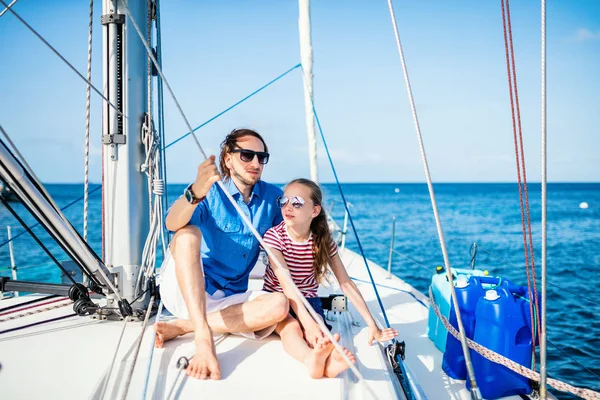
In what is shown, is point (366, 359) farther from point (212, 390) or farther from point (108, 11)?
point (108, 11)

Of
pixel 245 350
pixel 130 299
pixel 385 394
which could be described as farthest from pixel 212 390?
pixel 130 299

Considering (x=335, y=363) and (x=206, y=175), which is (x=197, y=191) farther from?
(x=335, y=363)

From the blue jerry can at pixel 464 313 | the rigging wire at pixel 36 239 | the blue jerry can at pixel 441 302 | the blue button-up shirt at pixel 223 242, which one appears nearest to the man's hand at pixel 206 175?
the blue button-up shirt at pixel 223 242

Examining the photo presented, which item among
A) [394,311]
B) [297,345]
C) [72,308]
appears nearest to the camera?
[297,345]

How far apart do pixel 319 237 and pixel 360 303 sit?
42 cm

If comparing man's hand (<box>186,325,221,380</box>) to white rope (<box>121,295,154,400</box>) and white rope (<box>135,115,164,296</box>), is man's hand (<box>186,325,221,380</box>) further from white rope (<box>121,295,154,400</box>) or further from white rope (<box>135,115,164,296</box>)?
white rope (<box>135,115,164,296</box>)

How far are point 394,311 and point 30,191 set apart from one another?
104 inches

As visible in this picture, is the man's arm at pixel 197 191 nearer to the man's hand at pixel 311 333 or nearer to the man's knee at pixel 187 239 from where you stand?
the man's knee at pixel 187 239

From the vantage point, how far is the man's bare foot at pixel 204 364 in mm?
1685

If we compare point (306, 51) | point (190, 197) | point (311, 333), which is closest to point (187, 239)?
point (190, 197)

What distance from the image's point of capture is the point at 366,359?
6.40ft

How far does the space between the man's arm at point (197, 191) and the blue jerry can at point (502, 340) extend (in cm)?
143

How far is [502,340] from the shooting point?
201cm

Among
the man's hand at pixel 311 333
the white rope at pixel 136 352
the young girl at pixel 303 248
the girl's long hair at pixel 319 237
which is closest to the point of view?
the white rope at pixel 136 352
